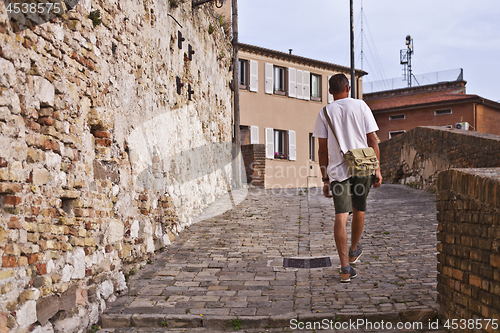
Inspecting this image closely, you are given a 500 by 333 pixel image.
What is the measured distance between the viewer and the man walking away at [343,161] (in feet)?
14.3

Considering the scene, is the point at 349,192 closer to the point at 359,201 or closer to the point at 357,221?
the point at 359,201

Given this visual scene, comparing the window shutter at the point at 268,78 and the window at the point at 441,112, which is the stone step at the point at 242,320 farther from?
the window at the point at 441,112

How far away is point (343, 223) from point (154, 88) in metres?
3.51

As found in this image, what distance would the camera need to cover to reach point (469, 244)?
313 cm

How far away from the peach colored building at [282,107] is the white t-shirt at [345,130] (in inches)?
617

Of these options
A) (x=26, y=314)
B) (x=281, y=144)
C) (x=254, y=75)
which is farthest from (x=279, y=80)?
(x=26, y=314)

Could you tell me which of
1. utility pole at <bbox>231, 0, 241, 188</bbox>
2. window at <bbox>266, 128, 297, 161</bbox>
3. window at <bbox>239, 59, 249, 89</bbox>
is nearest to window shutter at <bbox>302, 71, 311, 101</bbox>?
window at <bbox>266, 128, 297, 161</bbox>

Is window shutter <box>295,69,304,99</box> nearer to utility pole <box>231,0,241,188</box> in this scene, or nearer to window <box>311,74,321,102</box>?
window <box>311,74,321,102</box>

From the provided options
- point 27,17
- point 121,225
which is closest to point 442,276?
point 121,225

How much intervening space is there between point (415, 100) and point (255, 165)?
16014 millimetres

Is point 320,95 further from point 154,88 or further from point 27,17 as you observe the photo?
point 27,17

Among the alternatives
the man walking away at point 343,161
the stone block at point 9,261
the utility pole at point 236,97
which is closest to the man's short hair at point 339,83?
the man walking away at point 343,161

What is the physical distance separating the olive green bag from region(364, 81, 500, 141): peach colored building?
70.1ft

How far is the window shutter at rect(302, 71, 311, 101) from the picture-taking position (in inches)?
891
